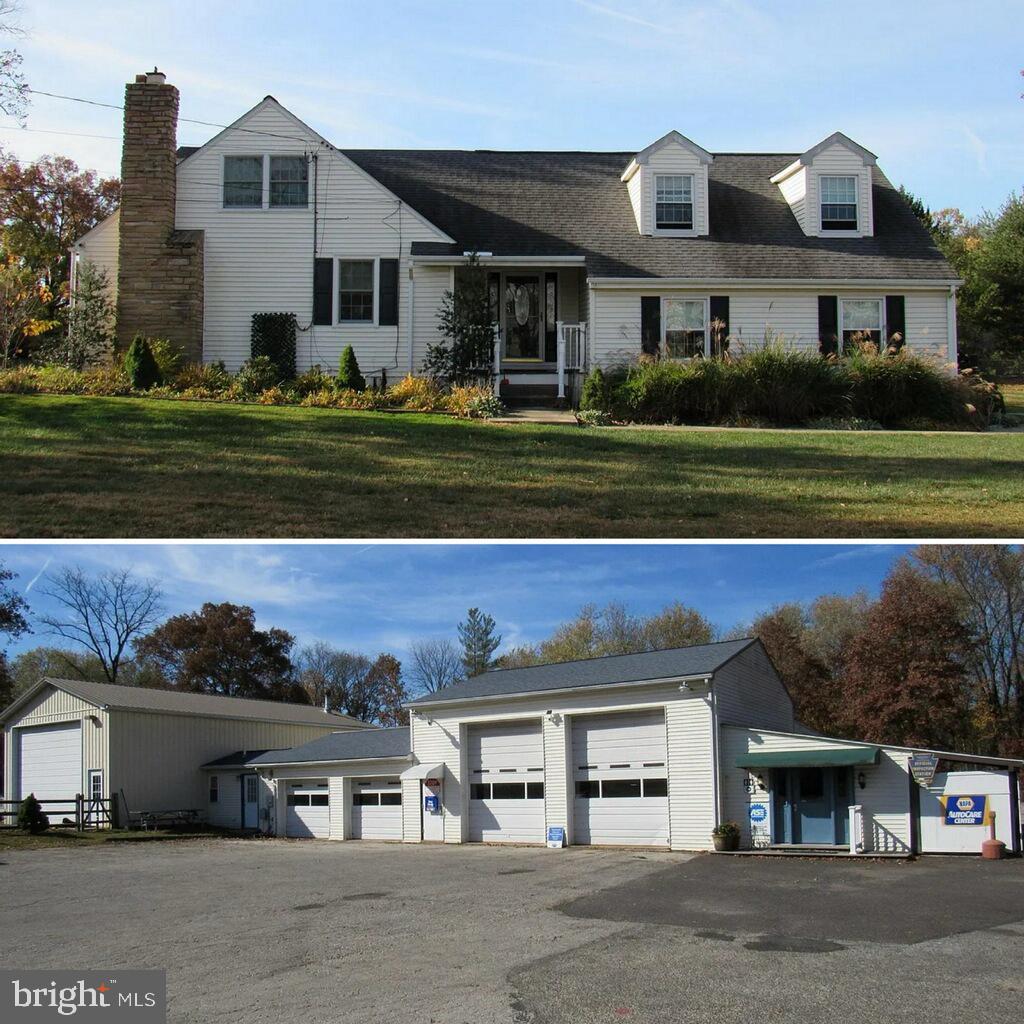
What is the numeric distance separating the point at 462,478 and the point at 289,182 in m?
13.9

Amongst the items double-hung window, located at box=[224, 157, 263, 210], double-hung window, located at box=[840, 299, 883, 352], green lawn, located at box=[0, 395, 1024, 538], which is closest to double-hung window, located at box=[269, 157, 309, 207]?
double-hung window, located at box=[224, 157, 263, 210]

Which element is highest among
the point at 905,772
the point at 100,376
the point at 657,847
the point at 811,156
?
the point at 811,156

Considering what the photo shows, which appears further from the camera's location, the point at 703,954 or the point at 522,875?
the point at 522,875

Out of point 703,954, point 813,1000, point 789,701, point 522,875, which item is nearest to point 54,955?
point 703,954

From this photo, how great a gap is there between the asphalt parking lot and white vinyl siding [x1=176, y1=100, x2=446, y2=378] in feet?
41.9

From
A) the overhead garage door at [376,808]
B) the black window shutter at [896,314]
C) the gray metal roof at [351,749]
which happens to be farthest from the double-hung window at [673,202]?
the overhead garage door at [376,808]

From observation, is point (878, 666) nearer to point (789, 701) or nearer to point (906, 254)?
point (789, 701)

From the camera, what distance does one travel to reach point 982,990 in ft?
25.3

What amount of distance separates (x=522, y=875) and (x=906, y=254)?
18.5m

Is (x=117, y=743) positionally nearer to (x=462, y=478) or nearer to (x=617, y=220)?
(x=462, y=478)

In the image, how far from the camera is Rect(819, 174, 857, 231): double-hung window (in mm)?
26984

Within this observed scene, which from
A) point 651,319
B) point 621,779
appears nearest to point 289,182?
point 651,319

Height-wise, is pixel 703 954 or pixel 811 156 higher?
pixel 811 156

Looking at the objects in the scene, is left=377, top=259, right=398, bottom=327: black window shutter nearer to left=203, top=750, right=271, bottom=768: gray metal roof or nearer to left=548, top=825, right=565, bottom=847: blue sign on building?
left=548, top=825, right=565, bottom=847: blue sign on building
